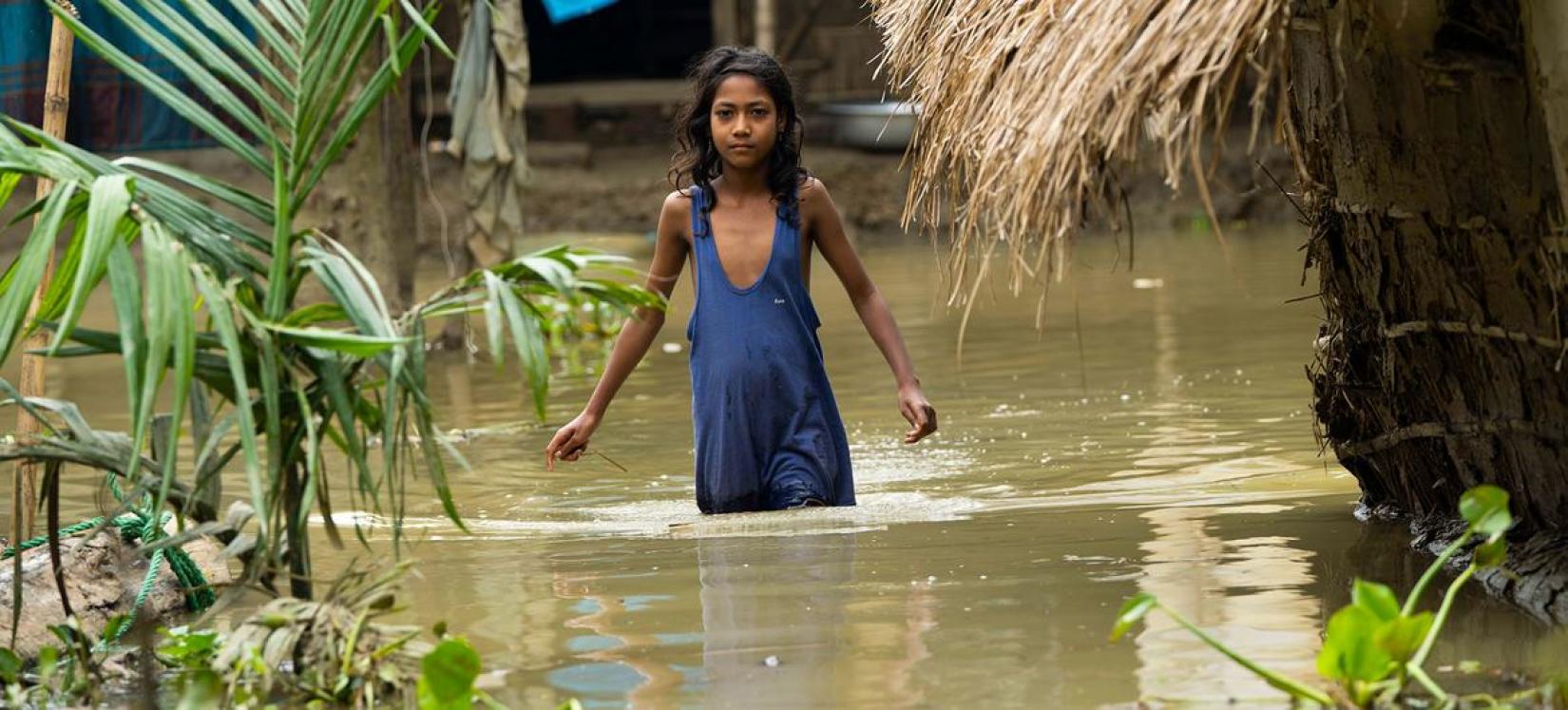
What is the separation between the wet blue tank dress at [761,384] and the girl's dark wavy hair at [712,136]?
45 millimetres

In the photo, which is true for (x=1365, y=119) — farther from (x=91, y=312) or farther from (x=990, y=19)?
(x=91, y=312)

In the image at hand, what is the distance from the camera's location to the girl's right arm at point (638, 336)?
15.3 feet

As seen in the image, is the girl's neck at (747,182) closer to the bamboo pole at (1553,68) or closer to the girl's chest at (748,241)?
the girl's chest at (748,241)

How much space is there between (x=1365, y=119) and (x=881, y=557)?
4.47 ft

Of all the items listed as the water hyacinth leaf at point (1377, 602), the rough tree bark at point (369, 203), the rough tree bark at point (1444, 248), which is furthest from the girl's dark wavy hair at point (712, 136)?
the rough tree bark at point (369, 203)

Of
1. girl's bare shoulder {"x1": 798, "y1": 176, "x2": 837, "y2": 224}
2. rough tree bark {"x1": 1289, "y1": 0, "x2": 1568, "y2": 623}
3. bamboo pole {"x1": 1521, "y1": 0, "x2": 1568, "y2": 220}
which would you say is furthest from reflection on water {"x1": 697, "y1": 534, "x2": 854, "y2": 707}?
bamboo pole {"x1": 1521, "y1": 0, "x2": 1568, "y2": 220}

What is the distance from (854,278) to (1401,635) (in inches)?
83.1

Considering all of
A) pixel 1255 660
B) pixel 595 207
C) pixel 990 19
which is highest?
pixel 595 207

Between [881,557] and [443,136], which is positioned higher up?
[443,136]

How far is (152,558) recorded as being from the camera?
4180mm

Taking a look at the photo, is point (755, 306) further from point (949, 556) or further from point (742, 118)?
point (949, 556)

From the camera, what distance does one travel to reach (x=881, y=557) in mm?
4320

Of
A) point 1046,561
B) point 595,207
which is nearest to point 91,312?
point 595,207

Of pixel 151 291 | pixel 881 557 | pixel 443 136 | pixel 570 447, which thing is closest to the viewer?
pixel 151 291
